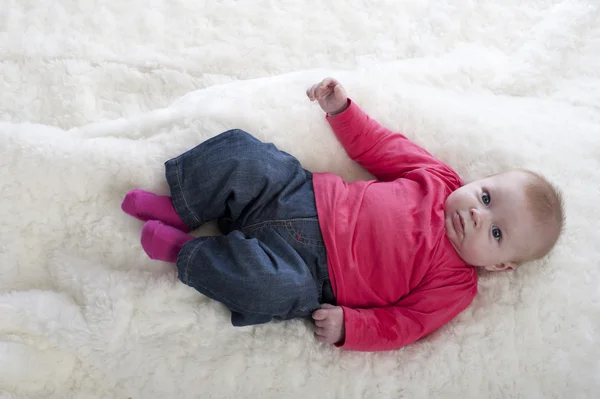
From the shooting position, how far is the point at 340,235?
1021mm

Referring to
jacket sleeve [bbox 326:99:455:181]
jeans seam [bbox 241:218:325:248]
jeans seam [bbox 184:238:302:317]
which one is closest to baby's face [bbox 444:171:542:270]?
jacket sleeve [bbox 326:99:455:181]

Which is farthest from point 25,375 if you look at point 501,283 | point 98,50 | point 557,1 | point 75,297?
point 557,1

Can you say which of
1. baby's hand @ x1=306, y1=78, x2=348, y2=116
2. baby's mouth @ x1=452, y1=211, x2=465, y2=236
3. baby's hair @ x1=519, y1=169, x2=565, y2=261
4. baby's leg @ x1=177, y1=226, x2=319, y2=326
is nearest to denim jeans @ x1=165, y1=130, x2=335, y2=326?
baby's leg @ x1=177, y1=226, x2=319, y2=326

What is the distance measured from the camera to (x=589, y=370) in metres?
1.04

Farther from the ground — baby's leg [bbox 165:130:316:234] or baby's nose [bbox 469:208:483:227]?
baby's leg [bbox 165:130:316:234]

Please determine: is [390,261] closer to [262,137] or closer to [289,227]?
[289,227]

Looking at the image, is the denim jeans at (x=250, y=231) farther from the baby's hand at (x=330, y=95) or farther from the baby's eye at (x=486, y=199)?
the baby's eye at (x=486, y=199)

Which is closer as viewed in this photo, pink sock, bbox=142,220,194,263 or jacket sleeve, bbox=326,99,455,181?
pink sock, bbox=142,220,194,263

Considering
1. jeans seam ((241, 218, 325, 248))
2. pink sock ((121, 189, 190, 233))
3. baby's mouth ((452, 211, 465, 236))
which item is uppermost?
pink sock ((121, 189, 190, 233))

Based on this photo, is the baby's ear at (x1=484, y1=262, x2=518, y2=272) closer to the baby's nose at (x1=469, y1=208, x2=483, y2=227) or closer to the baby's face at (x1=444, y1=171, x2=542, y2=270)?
the baby's face at (x1=444, y1=171, x2=542, y2=270)

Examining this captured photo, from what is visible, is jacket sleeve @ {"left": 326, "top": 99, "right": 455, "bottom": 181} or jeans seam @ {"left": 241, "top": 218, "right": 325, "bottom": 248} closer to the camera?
jeans seam @ {"left": 241, "top": 218, "right": 325, "bottom": 248}

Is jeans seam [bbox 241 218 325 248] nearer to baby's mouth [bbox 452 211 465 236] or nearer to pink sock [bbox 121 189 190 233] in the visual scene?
pink sock [bbox 121 189 190 233]

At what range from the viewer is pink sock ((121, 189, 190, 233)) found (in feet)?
3.29

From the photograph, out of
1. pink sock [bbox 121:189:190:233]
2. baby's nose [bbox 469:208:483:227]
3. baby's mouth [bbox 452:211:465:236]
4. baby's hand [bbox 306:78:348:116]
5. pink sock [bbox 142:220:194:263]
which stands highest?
baby's hand [bbox 306:78:348:116]
